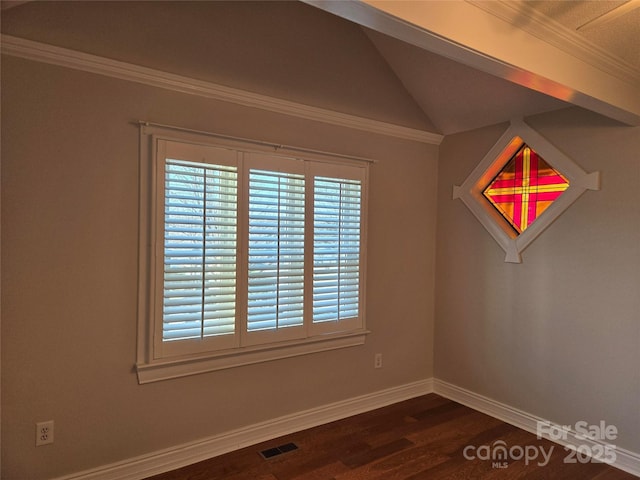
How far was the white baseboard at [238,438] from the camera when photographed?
2420mm

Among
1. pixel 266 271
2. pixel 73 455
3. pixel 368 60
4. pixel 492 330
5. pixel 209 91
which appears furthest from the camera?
pixel 492 330

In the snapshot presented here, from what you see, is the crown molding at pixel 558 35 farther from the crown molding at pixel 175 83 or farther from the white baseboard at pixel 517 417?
the white baseboard at pixel 517 417

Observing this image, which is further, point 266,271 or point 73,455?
point 266,271

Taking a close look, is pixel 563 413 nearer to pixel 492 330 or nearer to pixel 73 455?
pixel 492 330

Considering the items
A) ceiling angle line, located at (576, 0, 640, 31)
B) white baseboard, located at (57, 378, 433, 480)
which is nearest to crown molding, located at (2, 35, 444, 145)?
ceiling angle line, located at (576, 0, 640, 31)

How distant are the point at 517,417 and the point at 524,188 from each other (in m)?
1.78

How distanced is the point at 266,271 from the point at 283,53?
1.46 meters

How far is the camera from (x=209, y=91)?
262 cm

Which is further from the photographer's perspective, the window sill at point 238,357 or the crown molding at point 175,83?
the window sill at point 238,357

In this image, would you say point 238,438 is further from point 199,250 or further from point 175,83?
point 175,83

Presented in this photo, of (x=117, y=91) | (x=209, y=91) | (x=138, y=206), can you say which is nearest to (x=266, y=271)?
(x=138, y=206)

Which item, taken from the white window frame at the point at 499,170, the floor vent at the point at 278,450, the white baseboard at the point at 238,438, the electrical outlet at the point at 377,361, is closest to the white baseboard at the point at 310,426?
the white baseboard at the point at 238,438

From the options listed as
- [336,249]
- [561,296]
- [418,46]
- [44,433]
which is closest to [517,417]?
[561,296]

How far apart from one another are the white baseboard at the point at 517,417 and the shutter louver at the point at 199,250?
2.18m
